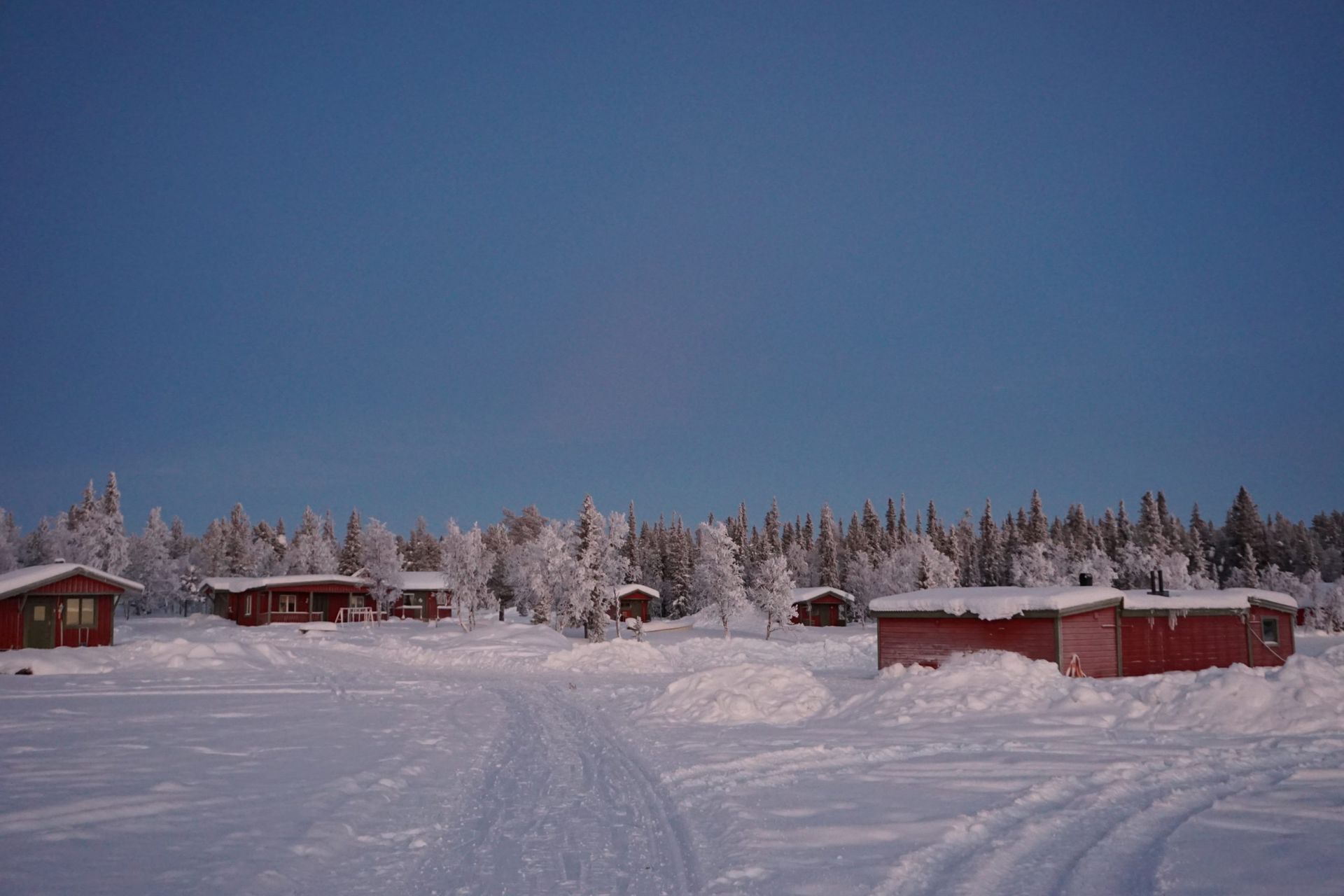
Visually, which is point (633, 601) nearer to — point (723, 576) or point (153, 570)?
point (723, 576)

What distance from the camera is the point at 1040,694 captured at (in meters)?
21.2

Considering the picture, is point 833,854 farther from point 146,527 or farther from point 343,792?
point 146,527

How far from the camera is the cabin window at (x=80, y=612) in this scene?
42438 millimetres

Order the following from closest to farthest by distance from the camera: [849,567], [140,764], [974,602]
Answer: [140,764] < [974,602] < [849,567]

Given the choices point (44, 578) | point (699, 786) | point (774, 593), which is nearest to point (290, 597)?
point (44, 578)

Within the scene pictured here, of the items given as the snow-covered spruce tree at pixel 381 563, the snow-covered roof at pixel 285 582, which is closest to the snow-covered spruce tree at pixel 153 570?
the snow-covered roof at pixel 285 582

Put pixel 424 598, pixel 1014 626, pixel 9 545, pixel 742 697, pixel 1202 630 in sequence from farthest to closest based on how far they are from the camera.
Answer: pixel 9 545 < pixel 424 598 < pixel 1202 630 < pixel 1014 626 < pixel 742 697

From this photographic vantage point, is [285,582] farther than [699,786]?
Yes

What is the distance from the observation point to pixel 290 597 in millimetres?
71625

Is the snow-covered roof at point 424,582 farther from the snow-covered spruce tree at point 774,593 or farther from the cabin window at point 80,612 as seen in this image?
the cabin window at point 80,612

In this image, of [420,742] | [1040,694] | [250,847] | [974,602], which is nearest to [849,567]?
[974,602]

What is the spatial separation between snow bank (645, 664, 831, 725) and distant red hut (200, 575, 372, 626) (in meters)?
55.9

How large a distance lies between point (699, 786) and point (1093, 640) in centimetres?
2172

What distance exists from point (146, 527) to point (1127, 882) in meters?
113
